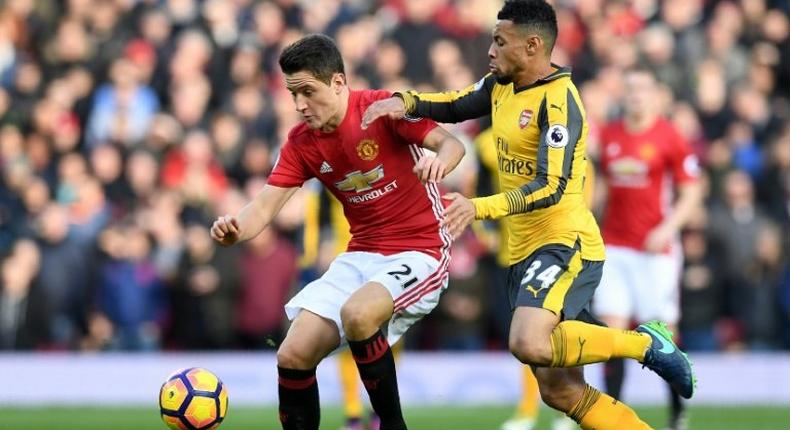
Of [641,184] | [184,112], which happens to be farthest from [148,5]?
[641,184]

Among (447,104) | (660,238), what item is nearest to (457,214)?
(447,104)

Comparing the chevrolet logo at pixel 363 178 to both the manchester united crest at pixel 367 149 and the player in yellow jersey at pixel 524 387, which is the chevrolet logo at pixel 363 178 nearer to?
the manchester united crest at pixel 367 149

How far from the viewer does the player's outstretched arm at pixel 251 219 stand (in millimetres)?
8133

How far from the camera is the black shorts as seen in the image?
8.09 metres

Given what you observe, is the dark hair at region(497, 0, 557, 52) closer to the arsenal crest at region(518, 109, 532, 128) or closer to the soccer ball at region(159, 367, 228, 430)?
the arsenal crest at region(518, 109, 532, 128)

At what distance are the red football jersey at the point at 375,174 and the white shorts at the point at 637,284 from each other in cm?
306

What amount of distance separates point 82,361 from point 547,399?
789 cm

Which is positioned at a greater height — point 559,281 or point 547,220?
point 547,220

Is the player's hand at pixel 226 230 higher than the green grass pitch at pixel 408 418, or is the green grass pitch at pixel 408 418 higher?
the player's hand at pixel 226 230

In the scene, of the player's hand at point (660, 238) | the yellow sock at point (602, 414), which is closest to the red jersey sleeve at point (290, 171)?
the yellow sock at point (602, 414)

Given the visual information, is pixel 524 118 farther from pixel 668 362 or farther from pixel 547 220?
pixel 668 362

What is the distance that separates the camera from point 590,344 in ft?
26.1

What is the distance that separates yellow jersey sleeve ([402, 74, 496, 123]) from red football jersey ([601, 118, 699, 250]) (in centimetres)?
313

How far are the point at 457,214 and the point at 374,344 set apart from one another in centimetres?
107
